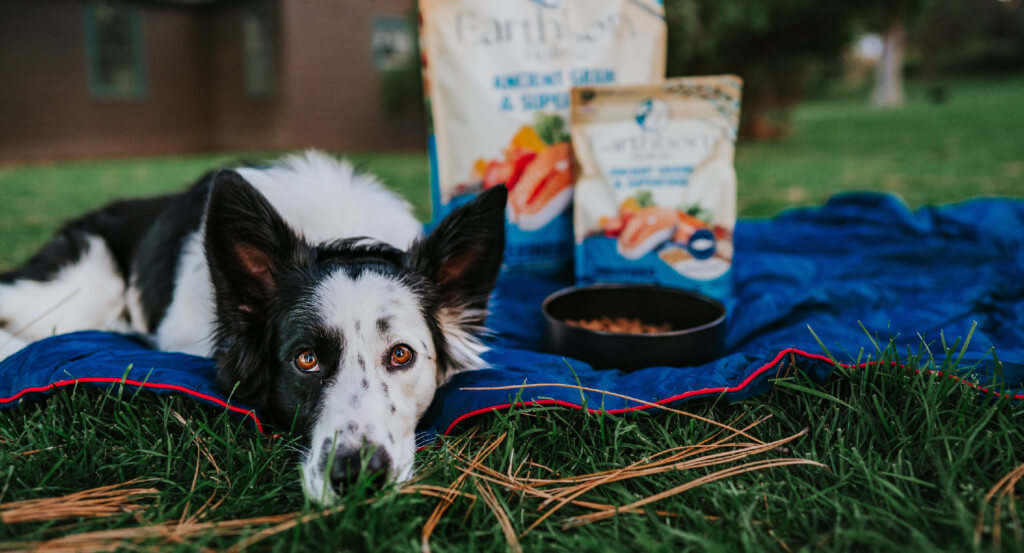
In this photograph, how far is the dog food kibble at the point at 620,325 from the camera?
2.35 meters

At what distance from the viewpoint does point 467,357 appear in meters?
→ 2.04

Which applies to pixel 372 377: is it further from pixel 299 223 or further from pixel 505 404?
pixel 299 223

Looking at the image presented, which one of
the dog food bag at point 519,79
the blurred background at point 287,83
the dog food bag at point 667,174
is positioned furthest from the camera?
the blurred background at point 287,83

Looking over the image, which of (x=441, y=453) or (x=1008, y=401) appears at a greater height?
(x=1008, y=401)

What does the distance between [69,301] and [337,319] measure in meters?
1.55

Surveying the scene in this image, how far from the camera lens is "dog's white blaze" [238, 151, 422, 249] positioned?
2189 mm

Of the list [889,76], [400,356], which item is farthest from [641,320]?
[889,76]

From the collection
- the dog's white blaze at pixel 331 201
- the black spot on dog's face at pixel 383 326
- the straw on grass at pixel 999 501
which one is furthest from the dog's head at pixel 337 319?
the straw on grass at pixel 999 501

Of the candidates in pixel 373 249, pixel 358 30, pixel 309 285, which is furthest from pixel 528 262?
pixel 358 30

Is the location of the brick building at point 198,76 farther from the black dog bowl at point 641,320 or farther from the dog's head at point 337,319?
the dog's head at point 337,319

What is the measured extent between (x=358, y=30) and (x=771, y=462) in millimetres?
14078

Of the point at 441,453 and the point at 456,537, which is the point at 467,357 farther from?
the point at 456,537

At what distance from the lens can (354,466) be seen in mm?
1422

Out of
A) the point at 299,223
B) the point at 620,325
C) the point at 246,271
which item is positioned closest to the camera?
the point at 246,271
